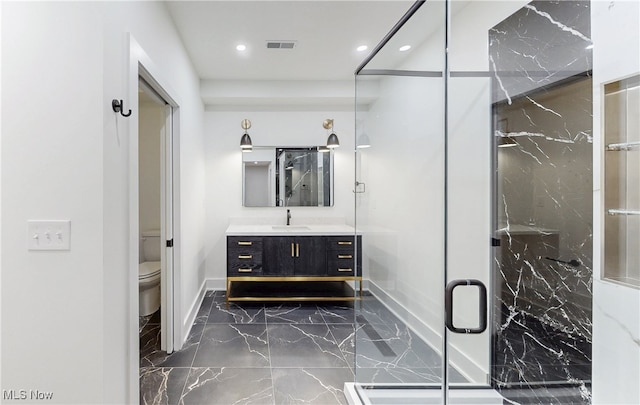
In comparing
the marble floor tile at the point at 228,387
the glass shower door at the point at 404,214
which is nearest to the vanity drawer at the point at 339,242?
the glass shower door at the point at 404,214

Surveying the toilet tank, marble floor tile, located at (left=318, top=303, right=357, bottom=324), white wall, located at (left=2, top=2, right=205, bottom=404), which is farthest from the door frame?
marble floor tile, located at (left=318, top=303, right=357, bottom=324)

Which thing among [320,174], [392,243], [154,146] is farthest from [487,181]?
[154,146]

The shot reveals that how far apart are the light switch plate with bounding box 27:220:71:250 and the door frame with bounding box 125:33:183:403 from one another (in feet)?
0.87

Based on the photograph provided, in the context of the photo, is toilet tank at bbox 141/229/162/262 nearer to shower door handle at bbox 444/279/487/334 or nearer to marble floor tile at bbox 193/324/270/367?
marble floor tile at bbox 193/324/270/367

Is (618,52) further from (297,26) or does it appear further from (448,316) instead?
(297,26)

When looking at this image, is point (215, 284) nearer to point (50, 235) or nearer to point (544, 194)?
point (50, 235)

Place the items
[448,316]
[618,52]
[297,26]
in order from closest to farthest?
1. [618,52]
2. [448,316]
3. [297,26]

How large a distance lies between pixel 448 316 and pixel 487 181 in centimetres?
86

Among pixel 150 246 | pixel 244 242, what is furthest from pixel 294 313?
pixel 150 246

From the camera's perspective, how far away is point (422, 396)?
1.69m

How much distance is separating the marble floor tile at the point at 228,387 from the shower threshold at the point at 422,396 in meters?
0.59

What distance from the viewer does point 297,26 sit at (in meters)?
2.40

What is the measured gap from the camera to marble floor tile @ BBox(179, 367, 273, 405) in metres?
1.83

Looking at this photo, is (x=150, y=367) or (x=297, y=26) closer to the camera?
(x=150, y=367)
